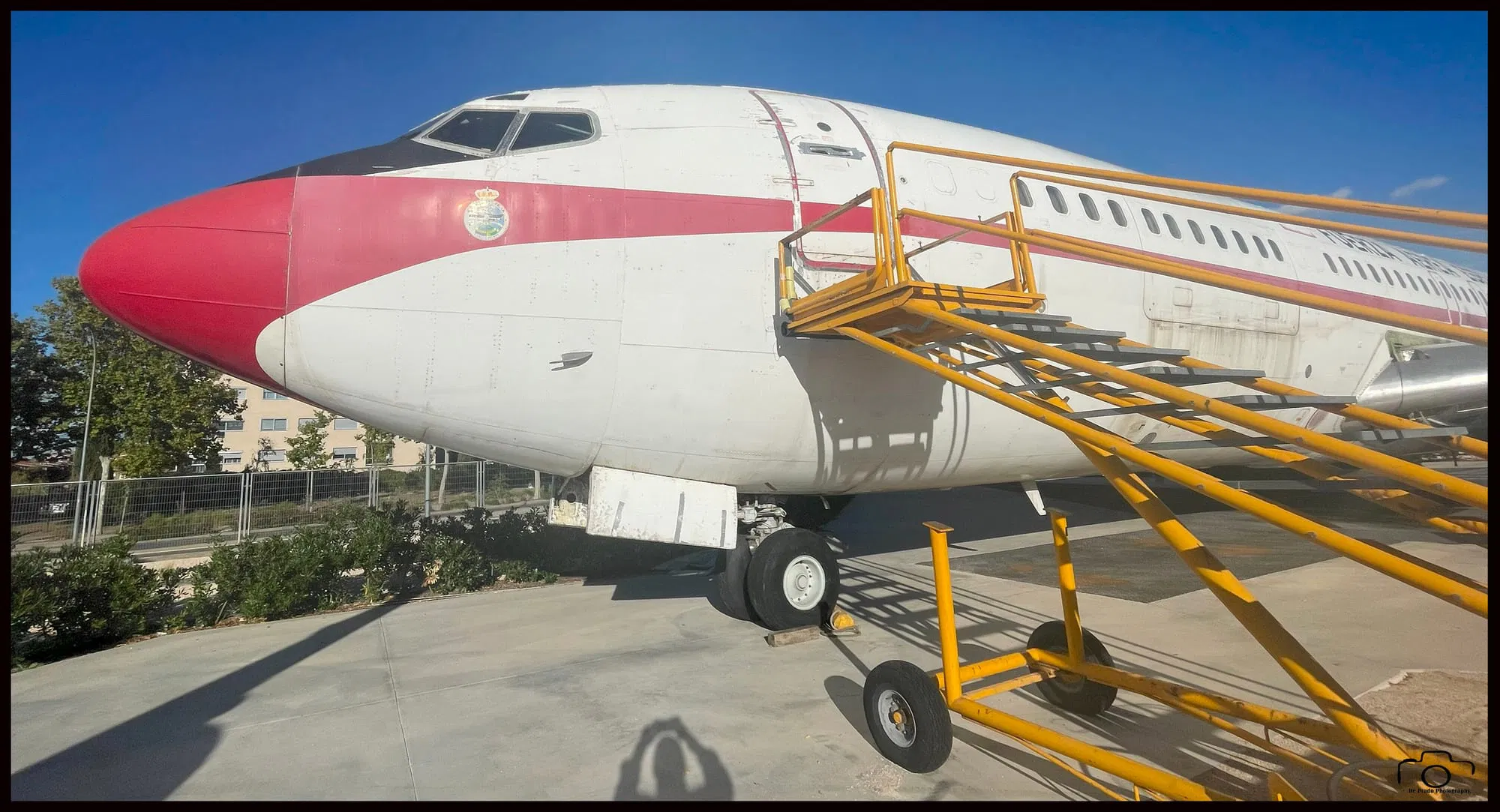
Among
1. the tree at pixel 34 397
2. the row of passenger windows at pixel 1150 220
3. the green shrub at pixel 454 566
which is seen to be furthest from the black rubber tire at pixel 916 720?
the tree at pixel 34 397

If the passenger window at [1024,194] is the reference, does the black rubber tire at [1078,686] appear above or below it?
below

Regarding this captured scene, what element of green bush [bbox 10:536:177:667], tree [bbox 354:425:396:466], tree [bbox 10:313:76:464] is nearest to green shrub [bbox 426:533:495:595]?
green bush [bbox 10:536:177:667]

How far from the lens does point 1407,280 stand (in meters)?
11.3

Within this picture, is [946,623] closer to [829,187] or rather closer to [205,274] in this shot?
[829,187]

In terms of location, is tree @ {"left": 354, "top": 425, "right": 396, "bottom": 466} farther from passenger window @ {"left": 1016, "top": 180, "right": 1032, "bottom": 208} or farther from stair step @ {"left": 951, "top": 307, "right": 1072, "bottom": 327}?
stair step @ {"left": 951, "top": 307, "right": 1072, "bottom": 327}

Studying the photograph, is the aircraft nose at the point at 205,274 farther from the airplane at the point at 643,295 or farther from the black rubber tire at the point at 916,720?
the black rubber tire at the point at 916,720

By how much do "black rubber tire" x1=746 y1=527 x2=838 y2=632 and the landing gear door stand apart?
244 centimetres

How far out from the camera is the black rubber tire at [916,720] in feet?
13.3

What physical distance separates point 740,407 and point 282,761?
153 inches

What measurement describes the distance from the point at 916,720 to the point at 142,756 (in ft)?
16.1

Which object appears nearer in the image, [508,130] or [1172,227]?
[508,130]

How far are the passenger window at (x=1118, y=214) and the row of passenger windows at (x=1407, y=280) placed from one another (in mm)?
4245

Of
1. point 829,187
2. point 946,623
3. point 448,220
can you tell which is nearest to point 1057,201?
point 829,187
